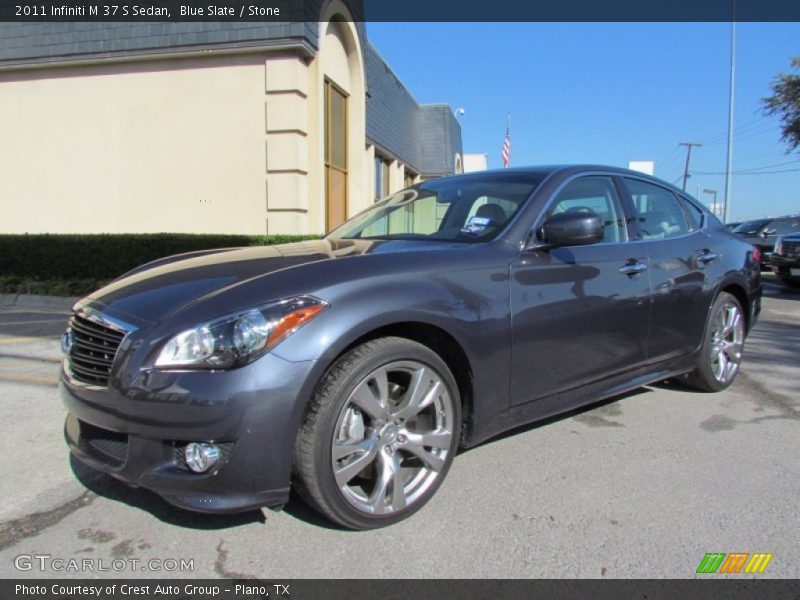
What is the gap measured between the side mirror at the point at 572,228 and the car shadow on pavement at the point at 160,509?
195 centimetres

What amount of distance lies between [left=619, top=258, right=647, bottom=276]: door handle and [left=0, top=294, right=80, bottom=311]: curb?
335 inches

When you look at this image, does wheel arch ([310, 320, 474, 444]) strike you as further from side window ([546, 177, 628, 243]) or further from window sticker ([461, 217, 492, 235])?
side window ([546, 177, 628, 243])

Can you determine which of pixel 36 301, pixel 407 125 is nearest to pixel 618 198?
pixel 36 301

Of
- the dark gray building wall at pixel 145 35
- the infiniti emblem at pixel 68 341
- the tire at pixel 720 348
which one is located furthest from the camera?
the dark gray building wall at pixel 145 35

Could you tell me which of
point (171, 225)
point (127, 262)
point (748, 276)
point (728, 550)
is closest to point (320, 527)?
point (728, 550)

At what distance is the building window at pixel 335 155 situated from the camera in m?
11.4

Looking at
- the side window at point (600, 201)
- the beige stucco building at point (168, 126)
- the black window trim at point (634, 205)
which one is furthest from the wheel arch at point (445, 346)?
the beige stucco building at point (168, 126)

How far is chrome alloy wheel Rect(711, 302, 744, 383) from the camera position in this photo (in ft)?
14.5

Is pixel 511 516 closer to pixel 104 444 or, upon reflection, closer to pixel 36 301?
pixel 104 444

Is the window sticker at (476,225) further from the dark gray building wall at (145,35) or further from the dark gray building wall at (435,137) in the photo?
the dark gray building wall at (435,137)

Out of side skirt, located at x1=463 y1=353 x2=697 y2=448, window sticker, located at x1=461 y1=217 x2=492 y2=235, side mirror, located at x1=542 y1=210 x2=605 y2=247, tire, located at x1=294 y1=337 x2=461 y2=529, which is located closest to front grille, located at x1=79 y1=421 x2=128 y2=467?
tire, located at x1=294 y1=337 x2=461 y2=529

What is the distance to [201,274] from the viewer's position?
2.70 metres

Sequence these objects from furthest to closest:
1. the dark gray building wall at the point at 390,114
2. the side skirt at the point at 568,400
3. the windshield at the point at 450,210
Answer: the dark gray building wall at the point at 390,114 < the windshield at the point at 450,210 < the side skirt at the point at 568,400
